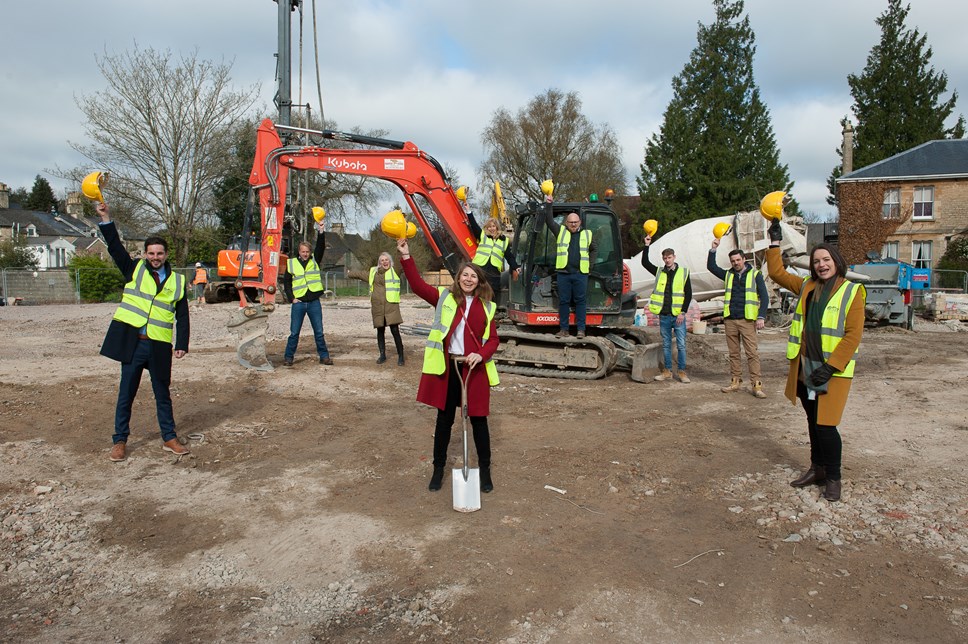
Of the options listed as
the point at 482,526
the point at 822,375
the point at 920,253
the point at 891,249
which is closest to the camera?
the point at 482,526

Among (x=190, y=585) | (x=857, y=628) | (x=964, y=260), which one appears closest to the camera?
(x=857, y=628)

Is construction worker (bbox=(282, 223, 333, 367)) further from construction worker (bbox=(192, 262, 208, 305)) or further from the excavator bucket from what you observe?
construction worker (bbox=(192, 262, 208, 305))

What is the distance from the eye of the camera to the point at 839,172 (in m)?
36.8

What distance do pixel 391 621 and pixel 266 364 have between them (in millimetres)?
6972

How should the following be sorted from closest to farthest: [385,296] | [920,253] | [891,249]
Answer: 1. [385,296]
2. [920,253]
3. [891,249]

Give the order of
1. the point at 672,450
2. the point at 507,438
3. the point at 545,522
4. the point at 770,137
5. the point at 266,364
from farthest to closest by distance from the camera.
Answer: the point at 770,137 < the point at 266,364 < the point at 507,438 < the point at 672,450 < the point at 545,522

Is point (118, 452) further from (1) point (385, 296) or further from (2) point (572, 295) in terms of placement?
(2) point (572, 295)

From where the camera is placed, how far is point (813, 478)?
4.95m

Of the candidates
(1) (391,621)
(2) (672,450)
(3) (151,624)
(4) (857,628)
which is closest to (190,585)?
(3) (151,624)

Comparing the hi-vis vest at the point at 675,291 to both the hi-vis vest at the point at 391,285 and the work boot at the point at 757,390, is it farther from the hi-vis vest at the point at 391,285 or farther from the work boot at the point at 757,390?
the hi-vis vest at the point at 391,285

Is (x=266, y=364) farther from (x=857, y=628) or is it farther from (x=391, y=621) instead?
(x=857, y=628)

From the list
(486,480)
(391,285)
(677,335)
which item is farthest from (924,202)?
(486,480)

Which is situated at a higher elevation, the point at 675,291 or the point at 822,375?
the point at 675,291

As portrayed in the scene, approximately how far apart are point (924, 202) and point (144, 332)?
3014 centimetres
